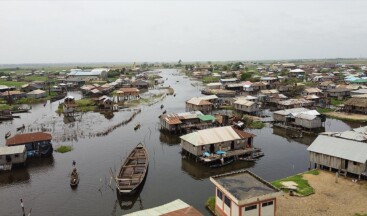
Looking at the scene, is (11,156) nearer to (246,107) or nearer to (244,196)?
(244,196)

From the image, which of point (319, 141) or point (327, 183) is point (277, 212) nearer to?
point (327, 183)

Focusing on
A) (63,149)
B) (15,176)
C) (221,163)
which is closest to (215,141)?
(221,163)

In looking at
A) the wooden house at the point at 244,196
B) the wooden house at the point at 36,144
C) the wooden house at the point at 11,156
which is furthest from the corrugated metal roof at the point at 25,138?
the wooden house at the point at 244,196

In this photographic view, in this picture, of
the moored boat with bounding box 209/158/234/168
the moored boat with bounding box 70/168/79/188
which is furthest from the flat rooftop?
the moored boat with bounding box 70/168/79/188

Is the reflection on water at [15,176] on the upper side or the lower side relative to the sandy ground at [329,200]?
lower

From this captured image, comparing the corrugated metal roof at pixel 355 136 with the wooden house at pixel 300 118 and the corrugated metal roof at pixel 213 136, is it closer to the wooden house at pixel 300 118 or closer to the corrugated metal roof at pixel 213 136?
the corrugated metal roof at pixel 213 136

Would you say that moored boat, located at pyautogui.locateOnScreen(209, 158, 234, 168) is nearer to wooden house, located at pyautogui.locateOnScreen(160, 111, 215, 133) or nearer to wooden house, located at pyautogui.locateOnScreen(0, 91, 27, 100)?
wooden house, located at pyautogui.locateOnScreen(160, 111, 215, 133)

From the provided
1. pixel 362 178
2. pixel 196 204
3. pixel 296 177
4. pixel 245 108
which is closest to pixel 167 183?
pixel 196 204
